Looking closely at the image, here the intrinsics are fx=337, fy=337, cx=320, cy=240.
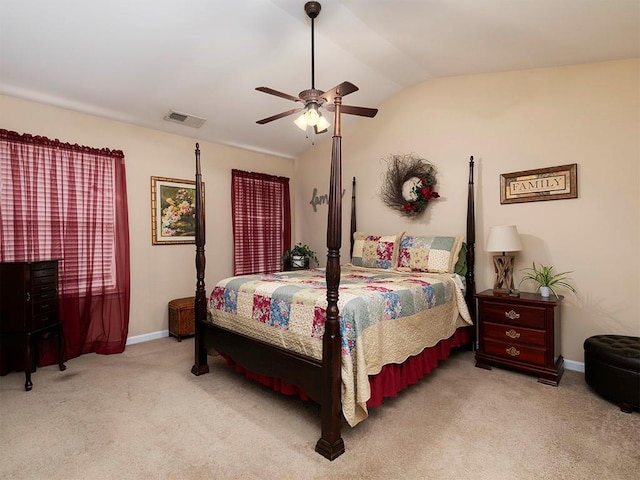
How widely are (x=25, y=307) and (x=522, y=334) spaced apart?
4.16 metres

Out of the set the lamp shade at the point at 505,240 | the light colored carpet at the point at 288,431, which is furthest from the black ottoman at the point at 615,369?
the lamp shade at the point at 505,240

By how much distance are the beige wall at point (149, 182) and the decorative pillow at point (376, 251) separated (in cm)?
185

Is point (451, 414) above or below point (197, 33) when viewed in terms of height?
below

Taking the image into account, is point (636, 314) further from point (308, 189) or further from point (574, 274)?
point (308, 189)

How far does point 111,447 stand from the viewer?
76.4 inches

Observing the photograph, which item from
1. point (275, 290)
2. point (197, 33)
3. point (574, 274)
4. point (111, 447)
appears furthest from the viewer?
point (574, 274)

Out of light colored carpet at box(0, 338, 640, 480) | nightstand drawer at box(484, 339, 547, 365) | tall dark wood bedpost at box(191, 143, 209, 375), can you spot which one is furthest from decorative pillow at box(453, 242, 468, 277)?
tall dark wood bedpost at box(191, 143, 209, 375)

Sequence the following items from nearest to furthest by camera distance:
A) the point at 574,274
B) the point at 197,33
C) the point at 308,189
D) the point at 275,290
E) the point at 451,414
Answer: the point at 451,414 → the point at 275,290 → the point at 197,33 → the point at 574,274 → the point at 308,189

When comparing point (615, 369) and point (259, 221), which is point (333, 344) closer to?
point (615, 369)

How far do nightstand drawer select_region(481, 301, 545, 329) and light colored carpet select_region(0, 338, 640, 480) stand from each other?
1.53ft

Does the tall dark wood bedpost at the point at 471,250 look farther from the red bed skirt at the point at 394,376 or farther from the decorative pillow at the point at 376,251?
the decorative pillow at the point at 376,251

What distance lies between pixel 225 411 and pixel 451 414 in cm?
156

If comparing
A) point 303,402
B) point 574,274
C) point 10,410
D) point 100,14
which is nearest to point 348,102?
point 100,14

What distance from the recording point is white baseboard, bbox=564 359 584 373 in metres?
3.02
